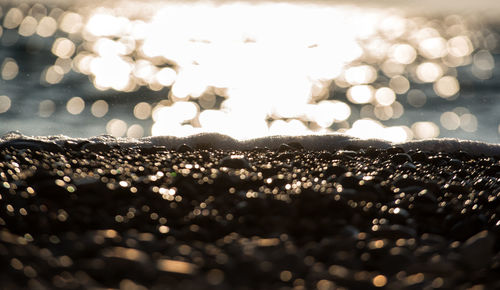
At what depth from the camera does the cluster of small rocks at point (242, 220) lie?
277 centimetres

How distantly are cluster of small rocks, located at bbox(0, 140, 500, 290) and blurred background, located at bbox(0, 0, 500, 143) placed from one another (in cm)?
237

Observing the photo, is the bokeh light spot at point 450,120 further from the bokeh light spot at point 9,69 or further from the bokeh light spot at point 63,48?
the bokeh light spot at point 63,48

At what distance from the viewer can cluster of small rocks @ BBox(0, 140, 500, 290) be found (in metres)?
2.77

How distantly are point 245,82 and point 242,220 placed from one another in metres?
20.7

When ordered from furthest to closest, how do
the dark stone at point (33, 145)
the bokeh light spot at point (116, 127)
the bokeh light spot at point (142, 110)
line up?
1. the bokeh light spot at point (142, 110)
2. the bokeh light spot at point (116, 127)
3. the dark stone at point (33, 145)

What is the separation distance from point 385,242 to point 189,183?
164 centimetres

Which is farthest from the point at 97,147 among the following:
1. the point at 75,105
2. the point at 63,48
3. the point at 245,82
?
the point at 63,48

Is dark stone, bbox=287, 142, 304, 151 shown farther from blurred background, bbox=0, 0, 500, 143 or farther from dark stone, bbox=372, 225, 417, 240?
dark stone, bbox=372, 225, 417, 240

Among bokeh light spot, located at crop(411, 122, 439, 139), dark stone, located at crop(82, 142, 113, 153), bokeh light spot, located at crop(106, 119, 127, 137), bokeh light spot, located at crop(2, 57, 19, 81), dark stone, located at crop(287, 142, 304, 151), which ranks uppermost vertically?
bokeh light spot, located at crop(2, 57, 19, 81)

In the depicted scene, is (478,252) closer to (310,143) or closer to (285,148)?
(285,148)

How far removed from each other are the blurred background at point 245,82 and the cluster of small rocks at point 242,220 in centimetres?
237

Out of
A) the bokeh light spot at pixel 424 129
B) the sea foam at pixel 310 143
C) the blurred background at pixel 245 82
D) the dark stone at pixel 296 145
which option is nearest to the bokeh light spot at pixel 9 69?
the blurred background at pixel 245 82

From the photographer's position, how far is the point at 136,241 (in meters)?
3.19

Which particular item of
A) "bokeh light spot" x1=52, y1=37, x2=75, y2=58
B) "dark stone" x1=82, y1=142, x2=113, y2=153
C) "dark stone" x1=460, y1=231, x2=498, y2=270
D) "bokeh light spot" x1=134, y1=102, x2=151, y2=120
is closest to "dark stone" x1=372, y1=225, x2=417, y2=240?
"dark stone" x1=460, y1=231, x2=498, y2=270
